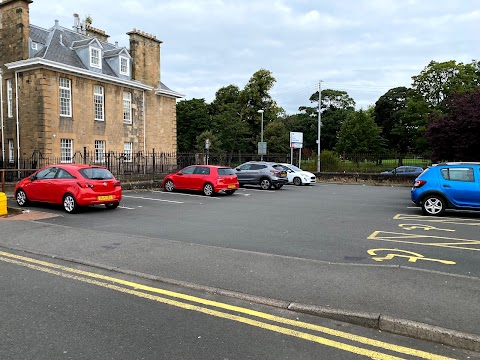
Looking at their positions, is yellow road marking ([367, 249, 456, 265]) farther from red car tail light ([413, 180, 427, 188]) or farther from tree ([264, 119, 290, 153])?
tree ([264, 119, 290, 153])

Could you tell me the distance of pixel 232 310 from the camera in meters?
4.64

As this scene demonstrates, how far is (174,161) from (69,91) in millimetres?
8454

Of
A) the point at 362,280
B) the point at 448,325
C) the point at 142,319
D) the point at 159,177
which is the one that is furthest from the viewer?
the point at 159,177

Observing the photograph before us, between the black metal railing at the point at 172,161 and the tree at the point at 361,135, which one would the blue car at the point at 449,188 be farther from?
the tree at the point at 361,135

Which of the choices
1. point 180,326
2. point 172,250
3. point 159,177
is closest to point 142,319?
point 180,326

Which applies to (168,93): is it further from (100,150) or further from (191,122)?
(191,122)

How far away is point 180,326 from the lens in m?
4.19

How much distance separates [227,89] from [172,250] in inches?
2616

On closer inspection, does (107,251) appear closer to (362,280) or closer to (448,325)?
(362,280)

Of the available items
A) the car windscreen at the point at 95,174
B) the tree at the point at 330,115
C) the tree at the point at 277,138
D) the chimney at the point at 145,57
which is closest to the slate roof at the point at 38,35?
the chimney at the point at 145,57

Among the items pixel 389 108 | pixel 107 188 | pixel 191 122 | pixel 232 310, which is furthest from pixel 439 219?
pixel 389 108

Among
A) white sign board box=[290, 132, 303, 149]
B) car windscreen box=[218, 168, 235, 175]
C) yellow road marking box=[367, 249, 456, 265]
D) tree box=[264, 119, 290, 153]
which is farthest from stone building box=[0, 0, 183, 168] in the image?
tree box=[264, 119, 290, 153]

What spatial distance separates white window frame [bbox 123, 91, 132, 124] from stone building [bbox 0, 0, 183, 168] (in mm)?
79

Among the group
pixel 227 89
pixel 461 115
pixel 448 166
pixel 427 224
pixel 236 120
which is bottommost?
pixel 427 224
